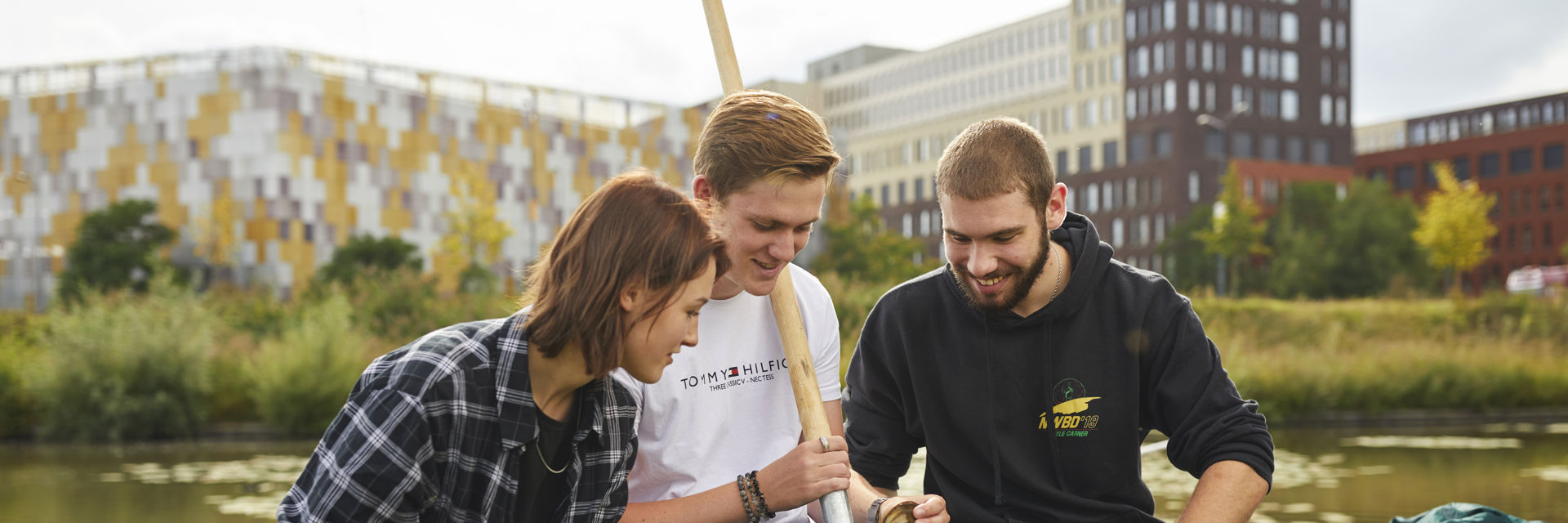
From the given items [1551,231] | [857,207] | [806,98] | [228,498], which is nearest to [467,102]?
[857,207]

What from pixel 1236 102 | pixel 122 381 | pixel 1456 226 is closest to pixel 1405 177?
pixel 1236 102

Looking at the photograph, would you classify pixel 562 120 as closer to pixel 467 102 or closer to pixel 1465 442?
pixel 467 102

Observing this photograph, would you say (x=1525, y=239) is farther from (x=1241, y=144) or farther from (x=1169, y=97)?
(x=1169, y=97)

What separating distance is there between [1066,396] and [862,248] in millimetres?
44324

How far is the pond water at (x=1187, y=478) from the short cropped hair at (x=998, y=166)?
6292 millimetres

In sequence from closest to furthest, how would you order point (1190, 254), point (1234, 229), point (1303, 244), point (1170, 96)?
point (1234, 229)
point (1303, 244)
point (1190, 254)
point (1170, 96)

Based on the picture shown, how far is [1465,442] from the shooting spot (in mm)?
12680

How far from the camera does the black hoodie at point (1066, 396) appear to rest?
110 inches

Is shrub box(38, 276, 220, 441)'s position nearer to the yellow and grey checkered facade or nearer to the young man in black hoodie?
the young man in black hoodie

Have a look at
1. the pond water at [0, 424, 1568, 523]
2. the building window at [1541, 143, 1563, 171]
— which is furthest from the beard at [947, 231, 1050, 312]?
the building window at [1541, 143, 1563, 171]

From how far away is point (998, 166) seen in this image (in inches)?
104

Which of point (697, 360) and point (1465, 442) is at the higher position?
point (697, 360)

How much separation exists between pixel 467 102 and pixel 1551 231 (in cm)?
5079

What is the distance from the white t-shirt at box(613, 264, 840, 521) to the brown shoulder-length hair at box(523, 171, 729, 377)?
1.76ft
